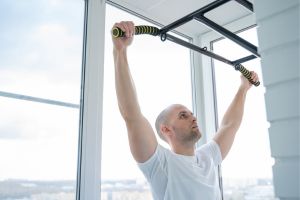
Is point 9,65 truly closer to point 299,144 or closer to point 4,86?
point 4,86

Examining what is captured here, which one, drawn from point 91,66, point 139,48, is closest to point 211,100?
point 139,48

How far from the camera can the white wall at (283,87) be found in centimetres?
50

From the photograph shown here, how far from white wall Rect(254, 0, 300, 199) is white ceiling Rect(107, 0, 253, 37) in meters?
1.47

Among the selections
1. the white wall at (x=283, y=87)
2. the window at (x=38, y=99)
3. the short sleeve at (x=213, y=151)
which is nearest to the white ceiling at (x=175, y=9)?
the window at (x=38, y=99)

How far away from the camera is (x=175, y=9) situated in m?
2.05

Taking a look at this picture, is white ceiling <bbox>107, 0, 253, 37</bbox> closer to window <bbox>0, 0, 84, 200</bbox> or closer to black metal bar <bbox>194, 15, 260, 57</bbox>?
window <bbox>0, 0, 84, 200</bbox>

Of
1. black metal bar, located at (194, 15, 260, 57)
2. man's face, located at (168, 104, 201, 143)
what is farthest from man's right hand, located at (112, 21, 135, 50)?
man's face, located at (168, 104, 201, 143)

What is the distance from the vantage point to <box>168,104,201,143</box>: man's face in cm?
145

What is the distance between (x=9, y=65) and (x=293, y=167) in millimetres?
1321

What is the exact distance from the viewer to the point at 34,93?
1.47 metres

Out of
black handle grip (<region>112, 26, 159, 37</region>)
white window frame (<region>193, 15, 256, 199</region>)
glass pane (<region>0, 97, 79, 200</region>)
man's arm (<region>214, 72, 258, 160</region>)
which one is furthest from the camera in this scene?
white window frame (<region>193, 15, 256, 199</region>)

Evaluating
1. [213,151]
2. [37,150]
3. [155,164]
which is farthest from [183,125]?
[37,150]

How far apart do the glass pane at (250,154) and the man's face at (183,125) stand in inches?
24.2

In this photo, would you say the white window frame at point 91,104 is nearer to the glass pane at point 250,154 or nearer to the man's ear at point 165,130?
the man's ear at point 165,130
